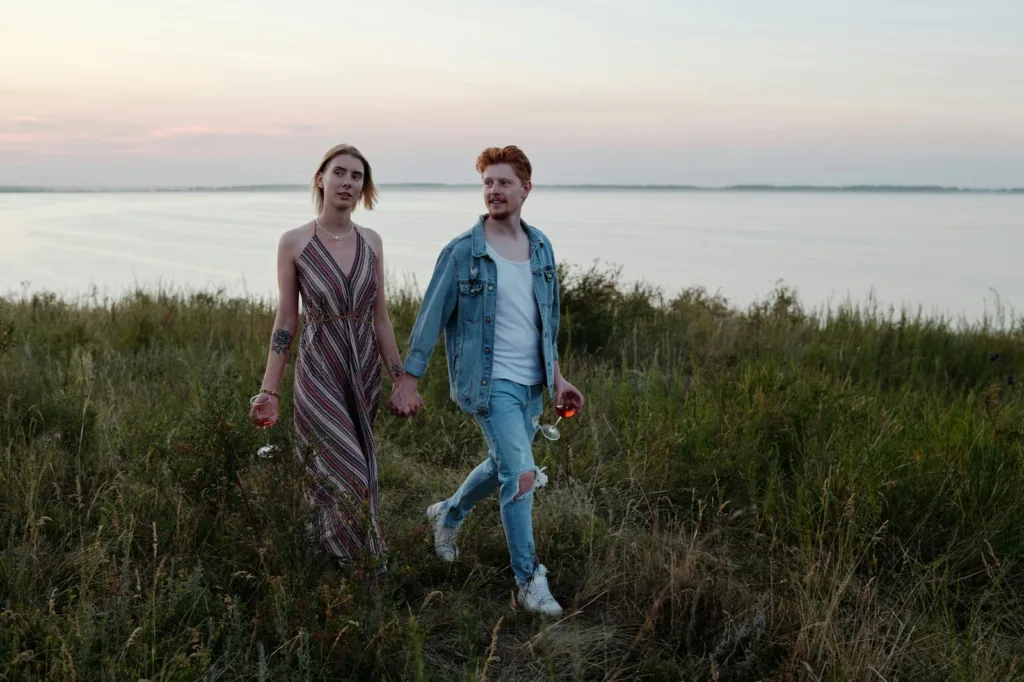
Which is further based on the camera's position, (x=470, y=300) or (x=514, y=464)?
(x=470, y=300)

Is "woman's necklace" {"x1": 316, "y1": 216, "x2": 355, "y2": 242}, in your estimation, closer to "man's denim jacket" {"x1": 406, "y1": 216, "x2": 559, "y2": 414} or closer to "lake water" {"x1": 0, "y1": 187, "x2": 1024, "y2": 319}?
"man's denim jacket" {"x1": 406, "y1": 216, "x2": 559, "y2": 414}

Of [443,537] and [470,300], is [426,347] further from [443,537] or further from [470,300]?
[443,537]

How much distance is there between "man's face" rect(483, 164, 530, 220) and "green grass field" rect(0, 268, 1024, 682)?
1417 millimetres

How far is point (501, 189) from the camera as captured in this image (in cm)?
394

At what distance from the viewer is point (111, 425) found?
5328mm

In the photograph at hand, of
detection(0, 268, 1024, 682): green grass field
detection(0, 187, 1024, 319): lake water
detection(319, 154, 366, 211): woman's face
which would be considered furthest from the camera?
detection(0, 187, 1024, 319): lake water

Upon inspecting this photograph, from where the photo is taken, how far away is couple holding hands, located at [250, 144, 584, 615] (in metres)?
3.93

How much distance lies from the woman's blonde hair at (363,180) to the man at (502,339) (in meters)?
0.54

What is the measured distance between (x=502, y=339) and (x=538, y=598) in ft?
3.66

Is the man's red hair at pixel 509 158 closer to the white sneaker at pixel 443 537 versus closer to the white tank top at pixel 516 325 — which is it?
the white tank top at pixel 516 325

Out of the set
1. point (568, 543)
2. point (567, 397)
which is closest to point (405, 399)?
point (567, 397)

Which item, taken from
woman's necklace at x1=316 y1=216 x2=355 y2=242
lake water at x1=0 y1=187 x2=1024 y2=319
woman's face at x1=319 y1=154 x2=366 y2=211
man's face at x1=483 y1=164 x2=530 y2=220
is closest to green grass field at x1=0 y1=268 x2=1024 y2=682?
woman's necklace at x1=316 y1=216 x2=355 y2=242

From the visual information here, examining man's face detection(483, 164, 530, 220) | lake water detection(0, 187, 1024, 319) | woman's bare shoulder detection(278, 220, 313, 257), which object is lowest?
lake water detection(0, 187, 1024, 319)

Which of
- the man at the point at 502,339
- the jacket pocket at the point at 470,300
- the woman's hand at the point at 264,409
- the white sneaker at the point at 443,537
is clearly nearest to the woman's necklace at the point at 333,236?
the man at the point at 502,339
